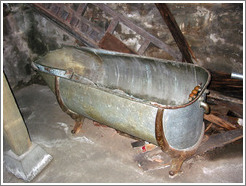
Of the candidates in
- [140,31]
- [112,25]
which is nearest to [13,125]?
[112,25]

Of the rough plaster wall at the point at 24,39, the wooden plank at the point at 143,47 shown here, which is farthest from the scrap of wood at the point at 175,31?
the rough plaster wall at the point at 24,39

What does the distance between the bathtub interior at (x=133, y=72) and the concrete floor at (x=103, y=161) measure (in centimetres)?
88

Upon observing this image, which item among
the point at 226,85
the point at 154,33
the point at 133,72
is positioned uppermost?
the point at 154,33

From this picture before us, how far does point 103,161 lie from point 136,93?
126cm

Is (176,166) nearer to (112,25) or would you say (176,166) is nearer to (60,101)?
(60,101)

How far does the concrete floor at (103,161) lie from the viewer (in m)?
2.98

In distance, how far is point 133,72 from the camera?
3.69 meters

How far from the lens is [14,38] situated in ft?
15.0

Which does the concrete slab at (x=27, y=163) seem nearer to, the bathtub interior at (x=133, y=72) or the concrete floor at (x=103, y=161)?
the concrete floor at (x=103, y=161)

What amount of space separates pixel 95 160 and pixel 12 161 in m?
1.19

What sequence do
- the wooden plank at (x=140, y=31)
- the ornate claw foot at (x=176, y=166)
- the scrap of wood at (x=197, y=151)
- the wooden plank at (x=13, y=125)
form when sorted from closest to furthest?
the wooden plank at (x=13, y=125)
the ornate claw foot at (x=176, y=166)
the scrap of wood at (x=197, y=151)
the wooden plank at (x=140, y=31)

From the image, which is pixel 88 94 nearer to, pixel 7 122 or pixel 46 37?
pixel 7 122

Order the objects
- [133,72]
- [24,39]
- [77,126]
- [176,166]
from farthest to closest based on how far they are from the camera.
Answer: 1. [24,39]
2. [77,126]
3. [133,72]
4. [176,166]

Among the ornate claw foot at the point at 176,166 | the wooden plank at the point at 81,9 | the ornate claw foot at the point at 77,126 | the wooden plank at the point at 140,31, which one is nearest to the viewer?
the ornate claw foot at the point at 176,166
